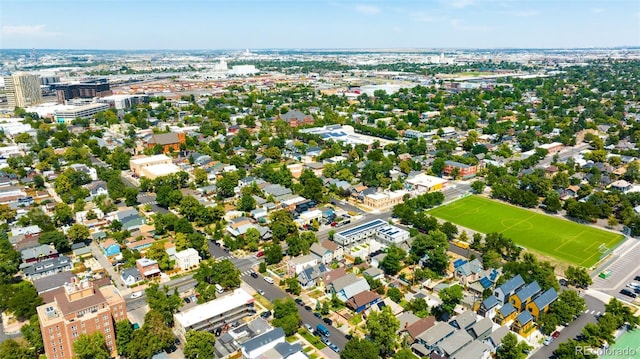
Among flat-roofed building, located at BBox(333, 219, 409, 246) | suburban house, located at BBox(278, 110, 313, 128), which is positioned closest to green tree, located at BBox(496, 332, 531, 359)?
flat-roofed building, located at BBox(333, 219, 409, 246)

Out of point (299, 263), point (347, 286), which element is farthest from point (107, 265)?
point (347, 286)

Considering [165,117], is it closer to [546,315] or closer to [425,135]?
[425,135]

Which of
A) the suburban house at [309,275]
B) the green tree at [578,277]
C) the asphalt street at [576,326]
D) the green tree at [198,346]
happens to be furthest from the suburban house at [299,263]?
the green tree at [578,277]

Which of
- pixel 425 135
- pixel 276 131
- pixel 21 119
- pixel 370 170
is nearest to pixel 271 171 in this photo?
pixel 370 170

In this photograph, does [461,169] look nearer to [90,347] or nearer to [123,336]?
[123,336]

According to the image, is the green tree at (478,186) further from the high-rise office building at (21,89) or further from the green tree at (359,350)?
the high-rise office building at (21,89)

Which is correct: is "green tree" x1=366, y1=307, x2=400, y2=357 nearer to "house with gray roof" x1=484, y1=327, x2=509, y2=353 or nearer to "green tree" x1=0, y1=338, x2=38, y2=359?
"house with gray roof" x1=484, y1=327, x2=509, y2=353

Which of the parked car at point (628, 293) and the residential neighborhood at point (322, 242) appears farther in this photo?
the parked car at point (628, 293)
